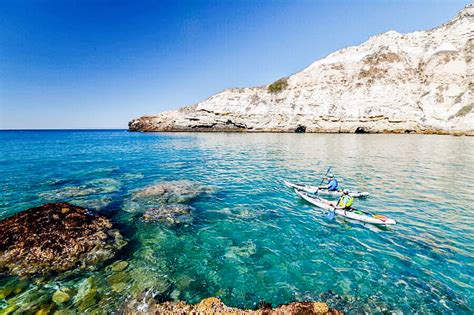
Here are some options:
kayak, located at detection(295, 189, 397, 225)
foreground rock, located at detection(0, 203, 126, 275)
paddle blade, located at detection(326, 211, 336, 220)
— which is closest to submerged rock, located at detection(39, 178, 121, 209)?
foreground rock, located at detection(0, 203, 126, 275)

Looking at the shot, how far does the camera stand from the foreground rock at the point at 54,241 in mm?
7346

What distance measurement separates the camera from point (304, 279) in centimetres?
706

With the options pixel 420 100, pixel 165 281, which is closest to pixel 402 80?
pixel 420 100

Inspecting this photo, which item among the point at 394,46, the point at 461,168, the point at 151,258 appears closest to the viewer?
the point at 151,258

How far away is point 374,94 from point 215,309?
8561 cm

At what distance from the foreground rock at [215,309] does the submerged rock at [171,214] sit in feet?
16.7

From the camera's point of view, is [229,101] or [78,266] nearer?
[78,266]

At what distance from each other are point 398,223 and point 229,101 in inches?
3469

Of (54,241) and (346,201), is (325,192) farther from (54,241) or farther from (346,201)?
(54,241)

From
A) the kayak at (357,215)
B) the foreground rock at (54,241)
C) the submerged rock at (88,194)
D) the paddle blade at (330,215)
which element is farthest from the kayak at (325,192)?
the submerged rock at (88,194)

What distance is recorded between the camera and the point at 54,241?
8.12 m

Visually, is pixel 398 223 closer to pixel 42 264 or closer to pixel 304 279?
pixel 304 279

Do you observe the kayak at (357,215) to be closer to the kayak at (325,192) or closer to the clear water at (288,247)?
the clear water at (288,247)

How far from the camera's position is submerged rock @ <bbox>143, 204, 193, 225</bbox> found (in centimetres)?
→ 1095
